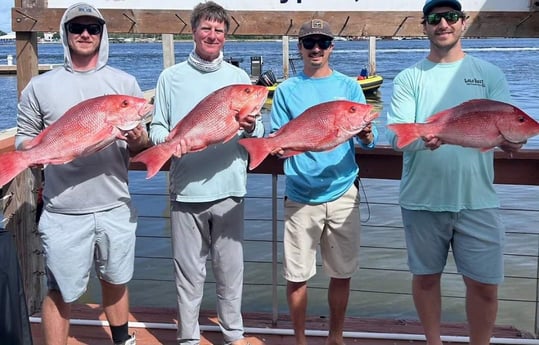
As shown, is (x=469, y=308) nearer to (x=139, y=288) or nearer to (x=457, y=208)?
(x=457, y=208)

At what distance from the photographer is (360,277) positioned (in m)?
6.12

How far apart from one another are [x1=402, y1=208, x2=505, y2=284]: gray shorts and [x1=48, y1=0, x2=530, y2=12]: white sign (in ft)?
4.67

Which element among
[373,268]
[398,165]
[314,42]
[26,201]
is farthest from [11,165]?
[373,268]

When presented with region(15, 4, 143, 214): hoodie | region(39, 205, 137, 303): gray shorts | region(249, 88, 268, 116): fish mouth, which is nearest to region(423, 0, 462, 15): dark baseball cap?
region(249, 88, 268, 116): fish mouth

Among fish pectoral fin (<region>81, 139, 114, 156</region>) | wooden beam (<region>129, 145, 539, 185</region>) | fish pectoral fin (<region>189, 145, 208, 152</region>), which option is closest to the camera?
fish pectoral fin (<region>81, 139, 114, 156</region>)

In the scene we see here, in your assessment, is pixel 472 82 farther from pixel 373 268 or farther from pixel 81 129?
pixel 373 268

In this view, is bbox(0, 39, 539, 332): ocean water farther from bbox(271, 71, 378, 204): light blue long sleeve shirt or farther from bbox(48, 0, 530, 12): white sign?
bbox(48, 0, 530, 12): white sign

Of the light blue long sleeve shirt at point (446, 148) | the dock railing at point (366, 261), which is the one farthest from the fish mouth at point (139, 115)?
the light blue long sleeve shirt at point (446, 148)

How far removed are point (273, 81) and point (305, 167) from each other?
1639 cm

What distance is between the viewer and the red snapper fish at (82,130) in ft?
8.60

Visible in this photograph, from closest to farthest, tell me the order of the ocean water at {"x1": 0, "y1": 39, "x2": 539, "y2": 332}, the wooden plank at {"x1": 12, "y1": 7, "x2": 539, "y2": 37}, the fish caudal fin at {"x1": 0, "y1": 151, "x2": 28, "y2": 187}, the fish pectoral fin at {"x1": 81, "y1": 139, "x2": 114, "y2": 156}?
the fish caudal fin at {"x1": 0, "y1": 151, "x2": 28, "y2": 187}, the fish pectoral fin at {"x1": 81, "y1": 139, "x2": 114, "y2": 156}, the wooden plank at {"x1": 12, "y1": 7, "x2": 539, "y2": 37}, the ocean water at {"x1": 0, "y1": 39, "x2": 539, "y2": 332}

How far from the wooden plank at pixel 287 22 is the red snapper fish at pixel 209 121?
958mm

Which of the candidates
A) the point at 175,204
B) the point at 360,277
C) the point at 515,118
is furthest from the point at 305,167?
the point at 360,277

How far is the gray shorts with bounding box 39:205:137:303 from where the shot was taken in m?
2.82
